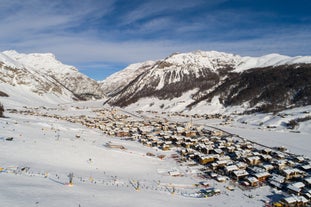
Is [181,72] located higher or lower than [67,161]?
higher

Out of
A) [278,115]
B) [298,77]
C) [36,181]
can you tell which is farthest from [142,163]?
[298,77]

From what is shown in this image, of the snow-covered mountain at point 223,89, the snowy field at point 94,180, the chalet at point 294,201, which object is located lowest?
the chalet at point 294,201

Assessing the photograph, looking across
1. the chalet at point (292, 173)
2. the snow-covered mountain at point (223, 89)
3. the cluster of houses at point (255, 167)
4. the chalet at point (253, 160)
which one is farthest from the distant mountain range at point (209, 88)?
the chalet at point (292, 173)

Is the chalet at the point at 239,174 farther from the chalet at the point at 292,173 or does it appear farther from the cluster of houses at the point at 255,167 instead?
the chalet at the point at 292,173

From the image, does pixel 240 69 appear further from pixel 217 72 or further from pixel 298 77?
pixel 298 77

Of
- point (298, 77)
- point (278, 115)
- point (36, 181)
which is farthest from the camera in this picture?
point (298, 77)
